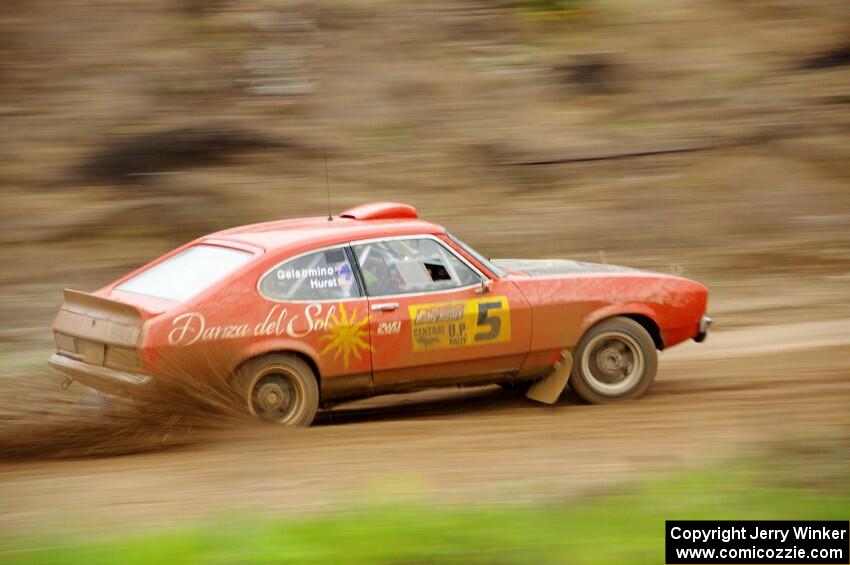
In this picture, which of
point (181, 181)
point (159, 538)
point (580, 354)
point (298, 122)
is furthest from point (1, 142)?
point (159, 538)

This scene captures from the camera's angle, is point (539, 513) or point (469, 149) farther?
point (469, 149)

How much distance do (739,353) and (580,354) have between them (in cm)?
279

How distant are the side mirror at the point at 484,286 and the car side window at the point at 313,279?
0.85 m

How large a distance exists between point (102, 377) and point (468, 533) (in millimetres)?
3093

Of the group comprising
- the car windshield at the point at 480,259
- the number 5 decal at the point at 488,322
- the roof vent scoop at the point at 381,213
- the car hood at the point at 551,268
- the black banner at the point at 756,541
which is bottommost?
the black banner at the point at 756,541

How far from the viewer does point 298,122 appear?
1661cm

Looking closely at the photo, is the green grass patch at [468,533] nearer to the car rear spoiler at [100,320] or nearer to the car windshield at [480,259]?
the car rear spoiler at [100,320]

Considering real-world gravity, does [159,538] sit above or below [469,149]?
below

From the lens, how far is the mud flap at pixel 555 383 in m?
8.02

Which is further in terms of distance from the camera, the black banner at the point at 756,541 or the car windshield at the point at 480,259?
the car windshield at the point at 480,259

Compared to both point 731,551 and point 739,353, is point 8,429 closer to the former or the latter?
point 731,551

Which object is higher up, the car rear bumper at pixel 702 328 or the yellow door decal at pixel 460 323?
the yellow door decal at pixel 460 323

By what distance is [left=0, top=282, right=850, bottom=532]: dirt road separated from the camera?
18.4 feet

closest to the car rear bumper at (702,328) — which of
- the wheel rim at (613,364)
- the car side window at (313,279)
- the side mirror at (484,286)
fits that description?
the wheel rim at (613,364)
